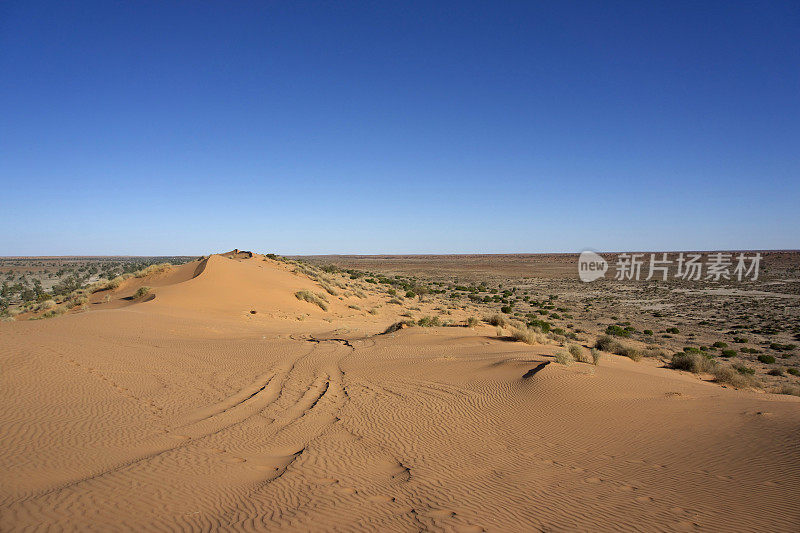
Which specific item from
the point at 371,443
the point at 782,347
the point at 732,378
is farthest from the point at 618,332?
the point at 371,443

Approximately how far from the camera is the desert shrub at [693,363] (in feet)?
47.0

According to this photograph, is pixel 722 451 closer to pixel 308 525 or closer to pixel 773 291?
pixel 308 525

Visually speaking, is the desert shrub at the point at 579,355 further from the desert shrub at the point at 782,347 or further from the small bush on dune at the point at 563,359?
the desert shrub at the point at 782,347

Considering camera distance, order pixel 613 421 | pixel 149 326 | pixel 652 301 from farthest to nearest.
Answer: pixel 652 301 < pixel 149 326 < pixel 613 421

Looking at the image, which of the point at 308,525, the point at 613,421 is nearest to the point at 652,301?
the point at 613,421

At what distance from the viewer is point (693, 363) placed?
14.6m

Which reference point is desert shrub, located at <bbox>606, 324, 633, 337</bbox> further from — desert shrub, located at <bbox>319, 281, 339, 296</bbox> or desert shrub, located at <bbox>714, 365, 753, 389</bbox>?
desert shrub, located at <bbox>319, 281, 339, 296</bbox>

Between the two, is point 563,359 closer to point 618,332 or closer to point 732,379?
point 732,379

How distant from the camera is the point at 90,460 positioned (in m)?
5.92

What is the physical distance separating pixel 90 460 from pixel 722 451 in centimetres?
914

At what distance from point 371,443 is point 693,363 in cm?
1280

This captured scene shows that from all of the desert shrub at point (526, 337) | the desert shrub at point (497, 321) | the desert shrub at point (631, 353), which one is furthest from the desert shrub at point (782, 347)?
the desert shrub at point (526, 337)

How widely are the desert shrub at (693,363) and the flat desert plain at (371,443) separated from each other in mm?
814

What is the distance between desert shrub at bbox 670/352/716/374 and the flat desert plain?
814 millimetres
